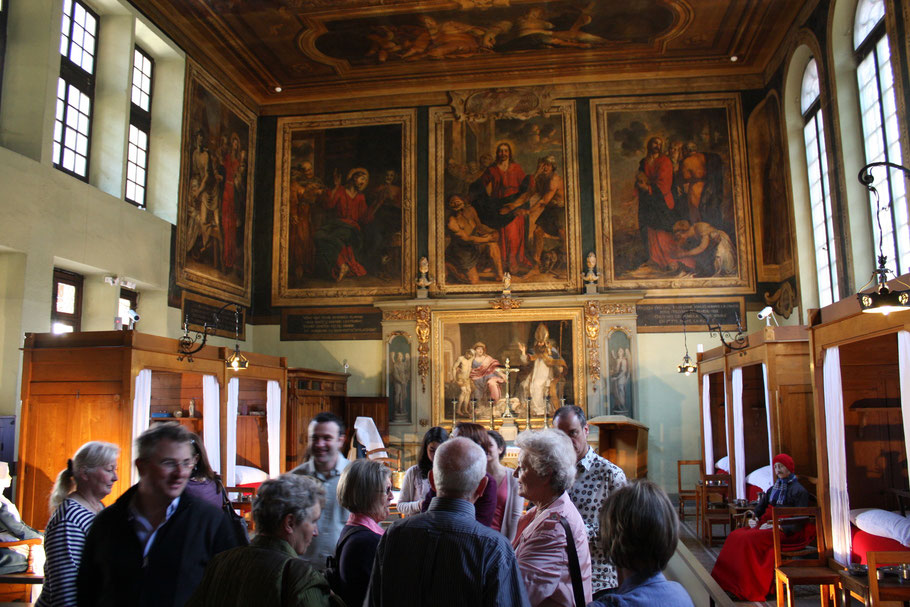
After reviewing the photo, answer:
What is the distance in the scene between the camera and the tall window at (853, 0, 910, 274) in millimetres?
9578

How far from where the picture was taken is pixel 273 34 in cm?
1412

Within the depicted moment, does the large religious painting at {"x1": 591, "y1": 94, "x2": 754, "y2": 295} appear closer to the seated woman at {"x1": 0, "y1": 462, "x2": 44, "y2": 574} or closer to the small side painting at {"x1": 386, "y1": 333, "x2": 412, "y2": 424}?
the small side painting at {"x1": 386, "y1": 333, "x2": 412, "y2": 424}

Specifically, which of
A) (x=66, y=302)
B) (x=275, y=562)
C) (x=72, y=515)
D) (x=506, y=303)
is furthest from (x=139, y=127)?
(x=275, y=562)

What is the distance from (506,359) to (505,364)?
11 centimetres

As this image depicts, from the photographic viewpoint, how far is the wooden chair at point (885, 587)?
509 cm

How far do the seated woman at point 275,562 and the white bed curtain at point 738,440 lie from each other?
8975 mm

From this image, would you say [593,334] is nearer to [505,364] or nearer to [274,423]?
[505,364]

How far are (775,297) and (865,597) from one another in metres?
9.56

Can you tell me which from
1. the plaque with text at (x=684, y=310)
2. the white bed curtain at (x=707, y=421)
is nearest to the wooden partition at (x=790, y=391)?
the white bed curtain at (x=707, y=421)

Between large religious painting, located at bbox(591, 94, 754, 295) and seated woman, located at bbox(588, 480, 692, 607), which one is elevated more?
large religious painting, located at bbox(591, 94, 754, 295)

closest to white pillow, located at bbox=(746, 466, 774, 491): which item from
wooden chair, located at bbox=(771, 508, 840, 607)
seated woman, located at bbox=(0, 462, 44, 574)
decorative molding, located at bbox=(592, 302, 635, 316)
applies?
wooden chair, located at bbox=(771, 508, 840, 607)

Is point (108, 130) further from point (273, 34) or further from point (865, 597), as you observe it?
point (865, 597)

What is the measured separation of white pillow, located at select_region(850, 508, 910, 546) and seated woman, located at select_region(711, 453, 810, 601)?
519 millimetres

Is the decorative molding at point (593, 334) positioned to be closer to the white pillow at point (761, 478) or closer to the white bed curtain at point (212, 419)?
→ the white pillow at point (761, 478)
